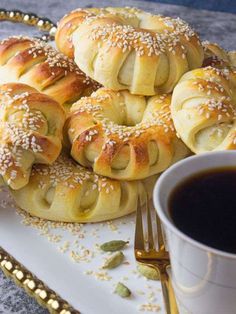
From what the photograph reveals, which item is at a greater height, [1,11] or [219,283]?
[219,283]

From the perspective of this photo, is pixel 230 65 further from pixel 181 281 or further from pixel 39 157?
pixel 181 281

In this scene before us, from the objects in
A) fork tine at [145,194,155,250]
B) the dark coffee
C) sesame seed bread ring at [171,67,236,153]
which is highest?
the dark coffee

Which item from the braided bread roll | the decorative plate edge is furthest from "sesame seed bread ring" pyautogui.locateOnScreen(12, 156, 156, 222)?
the braided bread roll

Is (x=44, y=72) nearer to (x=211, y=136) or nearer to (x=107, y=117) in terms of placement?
(x=107, y=117)

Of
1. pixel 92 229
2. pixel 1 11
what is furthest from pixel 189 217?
pixel 1 11

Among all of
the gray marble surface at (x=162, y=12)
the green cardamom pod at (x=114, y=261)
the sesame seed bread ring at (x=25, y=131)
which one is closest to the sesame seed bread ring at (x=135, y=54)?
the sesame seed bread ring at (x=25, y=131)

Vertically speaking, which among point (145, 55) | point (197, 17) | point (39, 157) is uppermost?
point (145, 55)

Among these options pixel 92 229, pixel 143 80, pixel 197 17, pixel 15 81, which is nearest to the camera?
pixel 92 229

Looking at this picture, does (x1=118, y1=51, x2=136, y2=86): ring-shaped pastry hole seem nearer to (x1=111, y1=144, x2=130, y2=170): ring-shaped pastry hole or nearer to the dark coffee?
(x1=111, y1=144, x2=130, y2=170): ring-shaped pastry hole
